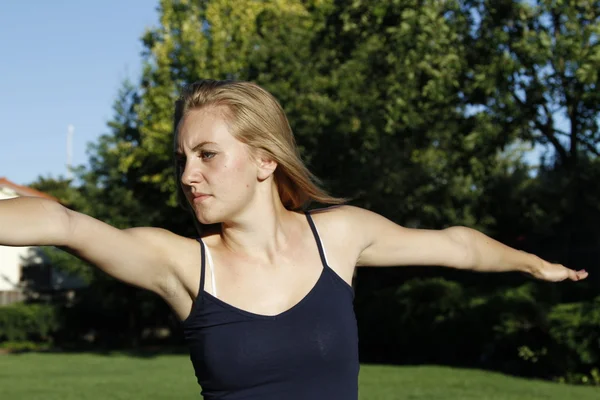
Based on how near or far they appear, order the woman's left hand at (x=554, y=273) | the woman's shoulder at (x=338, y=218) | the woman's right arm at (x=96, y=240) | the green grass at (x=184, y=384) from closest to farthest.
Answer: the woman's right arm at (x=96, y=240)
the woman's shoulder at (x=338, y=218)
the woman's left hand at (x=554, y=273)
the green grass at (x=184, y=384)

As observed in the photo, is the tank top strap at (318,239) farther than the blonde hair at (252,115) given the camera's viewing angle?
Yes

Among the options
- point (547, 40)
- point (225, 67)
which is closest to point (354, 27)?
point (547, 40)

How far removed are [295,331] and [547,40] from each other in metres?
13.7

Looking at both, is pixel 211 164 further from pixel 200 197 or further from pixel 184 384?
pixel 184 384

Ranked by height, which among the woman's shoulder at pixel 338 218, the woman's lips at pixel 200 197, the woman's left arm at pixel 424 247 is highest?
the woman's lips at pixel 200 197

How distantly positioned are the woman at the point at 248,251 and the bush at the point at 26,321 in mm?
36396

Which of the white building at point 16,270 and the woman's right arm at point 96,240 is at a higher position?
the white building at point 16,270

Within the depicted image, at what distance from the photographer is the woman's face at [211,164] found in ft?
10.4

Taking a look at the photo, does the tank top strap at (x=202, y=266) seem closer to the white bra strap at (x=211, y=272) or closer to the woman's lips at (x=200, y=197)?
the white bra strap at (x=211, y=272)

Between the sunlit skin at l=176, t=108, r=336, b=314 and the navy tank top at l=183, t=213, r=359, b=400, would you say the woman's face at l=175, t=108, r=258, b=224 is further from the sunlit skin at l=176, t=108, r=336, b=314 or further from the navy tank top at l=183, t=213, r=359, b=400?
the navy tank top at l=183, t=213, r=359, b=400

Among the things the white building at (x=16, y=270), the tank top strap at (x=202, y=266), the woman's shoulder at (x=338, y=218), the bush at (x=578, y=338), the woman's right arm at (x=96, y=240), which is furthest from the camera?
the white building at (x=16, y=270)

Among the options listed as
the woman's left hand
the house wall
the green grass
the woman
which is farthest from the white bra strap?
the house wall

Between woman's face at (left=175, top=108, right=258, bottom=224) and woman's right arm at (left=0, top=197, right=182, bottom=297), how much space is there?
174mm

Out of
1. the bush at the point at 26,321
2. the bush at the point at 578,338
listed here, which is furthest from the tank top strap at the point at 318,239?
the bush at the point at 26,321
